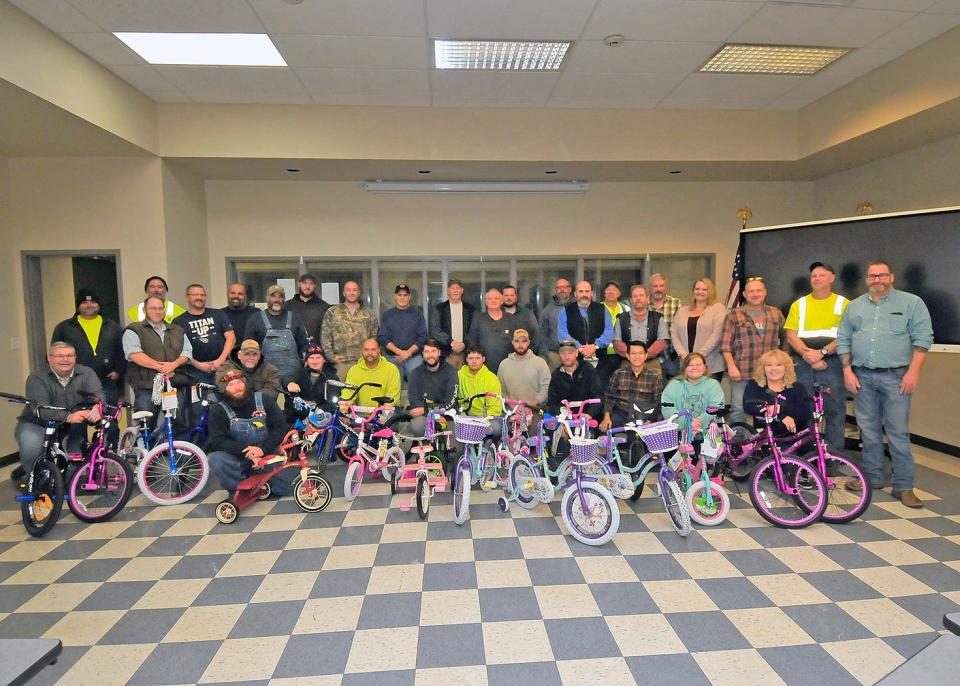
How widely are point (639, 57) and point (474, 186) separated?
2.48 meters

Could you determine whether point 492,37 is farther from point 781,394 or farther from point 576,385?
point 781,394

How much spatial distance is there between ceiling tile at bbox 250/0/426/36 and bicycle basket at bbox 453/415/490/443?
280 centimetres

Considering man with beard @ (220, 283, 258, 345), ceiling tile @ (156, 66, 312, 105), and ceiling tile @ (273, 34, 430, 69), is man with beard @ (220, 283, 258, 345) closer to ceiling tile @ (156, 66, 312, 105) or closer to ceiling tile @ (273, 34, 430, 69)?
ceiling tile @ (156, 66, 312, 105)

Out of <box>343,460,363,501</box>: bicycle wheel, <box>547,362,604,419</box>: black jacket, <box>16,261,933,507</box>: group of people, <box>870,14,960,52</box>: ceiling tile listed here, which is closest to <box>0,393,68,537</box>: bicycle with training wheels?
<box>16,261,933,507</box>: group of people

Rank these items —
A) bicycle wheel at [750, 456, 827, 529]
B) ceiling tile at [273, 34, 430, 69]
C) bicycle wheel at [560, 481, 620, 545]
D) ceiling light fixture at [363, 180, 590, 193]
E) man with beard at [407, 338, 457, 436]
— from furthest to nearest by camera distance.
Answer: ceiling light fixture at [363, 180, 590, 193]
man with beard at [407, 338, 457, 436]
ceiling tile at [273, 34, 430, 69]
bicycle wheel at [750, 456, 827, 529]
bicycle wheel at [560, 481, 620, 545]

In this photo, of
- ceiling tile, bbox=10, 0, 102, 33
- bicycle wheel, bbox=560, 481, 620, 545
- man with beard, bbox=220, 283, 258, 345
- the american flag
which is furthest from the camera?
the american flag

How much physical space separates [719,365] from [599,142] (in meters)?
2.66

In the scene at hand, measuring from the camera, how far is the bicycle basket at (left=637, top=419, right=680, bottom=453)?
2.98 m

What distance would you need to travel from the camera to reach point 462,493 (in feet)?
10.7

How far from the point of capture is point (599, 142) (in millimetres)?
5496

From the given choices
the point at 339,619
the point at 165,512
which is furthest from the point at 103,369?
the point at 339,619

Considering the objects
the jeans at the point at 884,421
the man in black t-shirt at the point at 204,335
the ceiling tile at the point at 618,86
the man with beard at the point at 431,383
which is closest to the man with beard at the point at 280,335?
the man in black t-shirt at the point at 204,335

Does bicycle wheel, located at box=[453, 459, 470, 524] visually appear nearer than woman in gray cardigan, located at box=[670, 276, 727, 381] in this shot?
Yes

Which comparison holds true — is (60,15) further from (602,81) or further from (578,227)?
(578,227)
